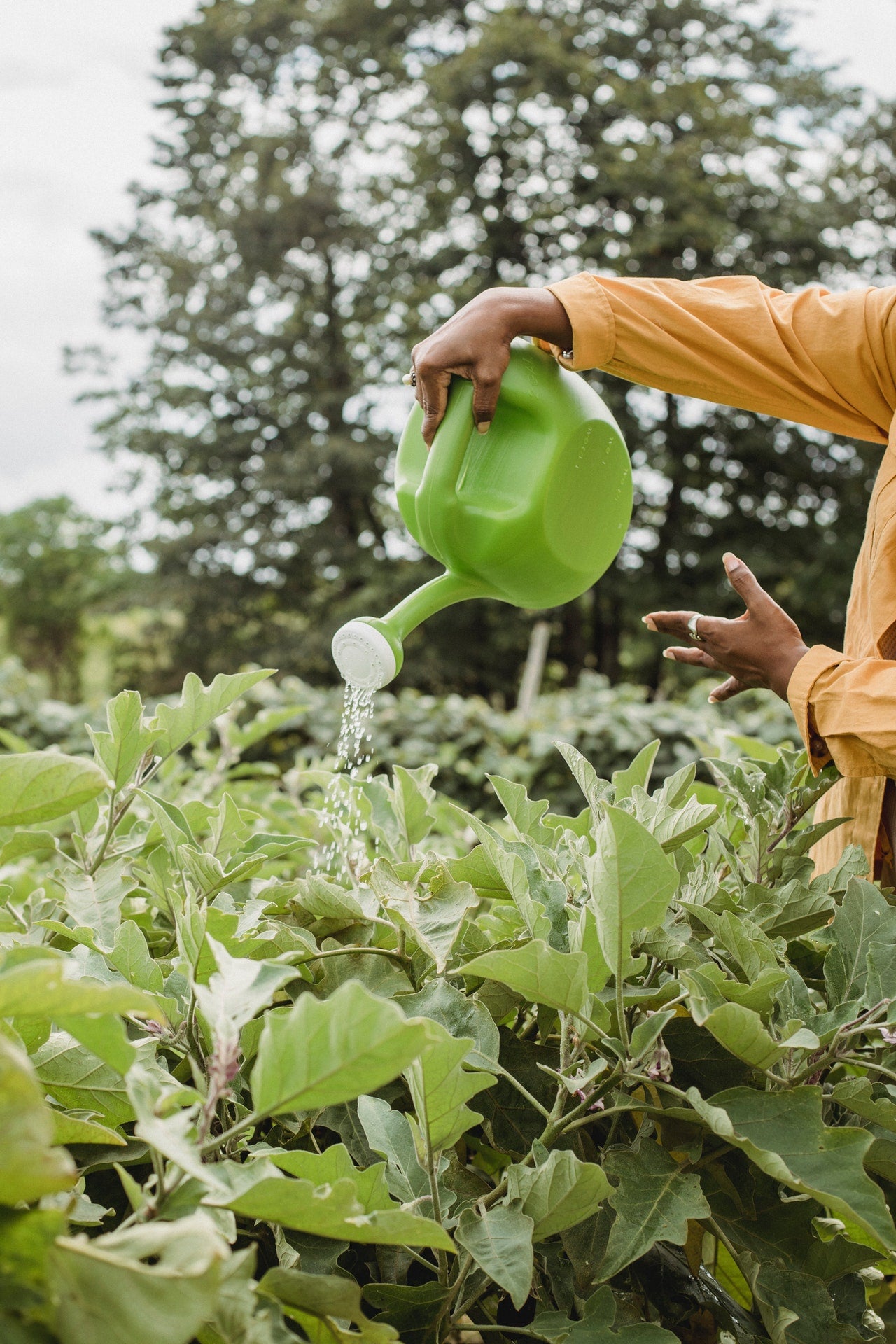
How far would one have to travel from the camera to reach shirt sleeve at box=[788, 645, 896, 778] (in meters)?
1.05

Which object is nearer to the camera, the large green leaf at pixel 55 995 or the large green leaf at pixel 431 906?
the large green leaf at pixel 55 995

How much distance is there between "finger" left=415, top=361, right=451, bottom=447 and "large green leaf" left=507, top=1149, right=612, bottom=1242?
85cm

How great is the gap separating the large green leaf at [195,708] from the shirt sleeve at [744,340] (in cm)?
61

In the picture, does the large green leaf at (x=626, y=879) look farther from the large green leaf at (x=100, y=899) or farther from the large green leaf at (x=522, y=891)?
the large green leaf at (x=100, y=899)

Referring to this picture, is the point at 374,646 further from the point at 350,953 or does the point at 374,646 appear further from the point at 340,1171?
the point at 340,1171

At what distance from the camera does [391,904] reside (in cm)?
81

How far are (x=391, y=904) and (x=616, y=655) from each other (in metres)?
18.5

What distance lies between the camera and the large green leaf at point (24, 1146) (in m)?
A: 0.41

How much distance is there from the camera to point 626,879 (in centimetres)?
62

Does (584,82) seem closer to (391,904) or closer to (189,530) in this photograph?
(189,530)

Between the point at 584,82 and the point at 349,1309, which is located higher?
the point at 584,82

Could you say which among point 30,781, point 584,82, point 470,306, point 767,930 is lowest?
point 767,930

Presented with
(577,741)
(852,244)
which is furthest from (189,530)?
(577,741)

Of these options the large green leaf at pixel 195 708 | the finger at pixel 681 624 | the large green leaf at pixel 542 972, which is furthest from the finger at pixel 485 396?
the large green leaf at pixel 542 972
